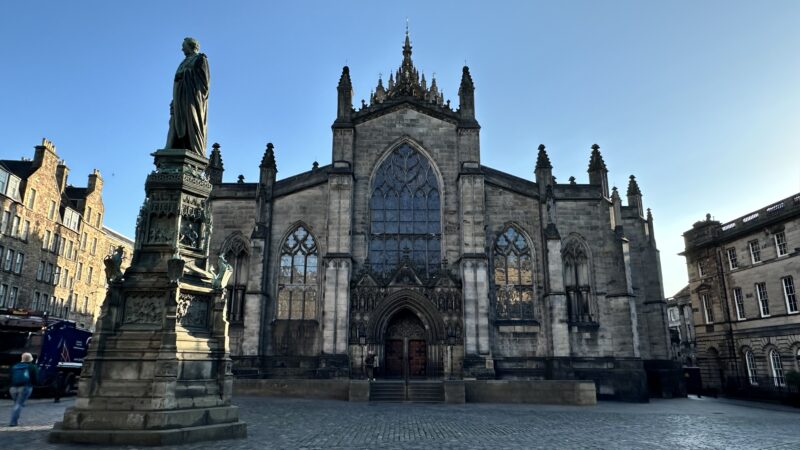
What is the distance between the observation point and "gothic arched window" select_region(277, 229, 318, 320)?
2612cm

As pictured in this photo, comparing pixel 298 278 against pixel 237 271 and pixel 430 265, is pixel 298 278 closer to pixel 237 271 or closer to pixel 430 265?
pixel 237 271

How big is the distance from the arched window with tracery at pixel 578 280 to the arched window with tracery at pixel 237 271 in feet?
A: 54.2

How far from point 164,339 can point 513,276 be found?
67.6ft

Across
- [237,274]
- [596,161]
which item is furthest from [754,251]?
[237,274]

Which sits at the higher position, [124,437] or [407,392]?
[124,437]

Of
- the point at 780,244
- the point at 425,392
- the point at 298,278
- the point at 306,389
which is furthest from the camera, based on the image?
the point at 780,244

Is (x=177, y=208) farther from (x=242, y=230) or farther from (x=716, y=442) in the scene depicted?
(x=242, y=230)

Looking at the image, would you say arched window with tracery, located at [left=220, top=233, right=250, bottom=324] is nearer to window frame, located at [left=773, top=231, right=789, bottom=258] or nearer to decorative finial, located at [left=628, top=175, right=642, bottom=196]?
decorative finial, located at [left=628, top=175, right=642, bottom=196]

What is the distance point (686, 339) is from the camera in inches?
2391

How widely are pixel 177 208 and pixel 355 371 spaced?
54.1 ft

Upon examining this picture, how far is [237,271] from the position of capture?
26734 millimetres

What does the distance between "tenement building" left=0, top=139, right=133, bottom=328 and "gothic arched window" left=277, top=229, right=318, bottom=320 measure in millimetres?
14092

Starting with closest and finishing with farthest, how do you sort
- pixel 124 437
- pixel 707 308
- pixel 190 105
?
1. pixel 124 437
2. pixel 190 105
3. pixel 707 308

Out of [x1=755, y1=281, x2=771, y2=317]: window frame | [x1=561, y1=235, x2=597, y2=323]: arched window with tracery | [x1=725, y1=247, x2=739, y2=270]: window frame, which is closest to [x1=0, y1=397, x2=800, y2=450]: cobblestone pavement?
[x1=561, y1=235, x2=597, y2=323]: arched window with tracery
